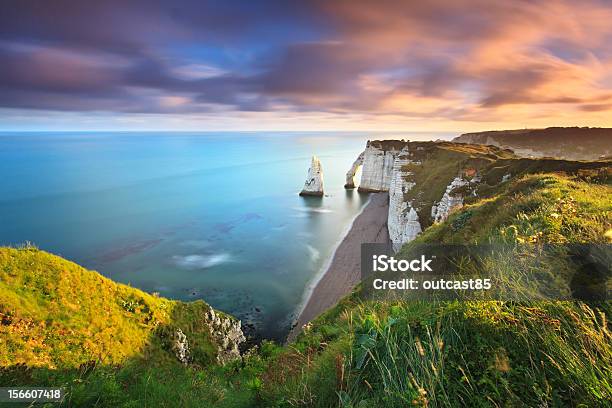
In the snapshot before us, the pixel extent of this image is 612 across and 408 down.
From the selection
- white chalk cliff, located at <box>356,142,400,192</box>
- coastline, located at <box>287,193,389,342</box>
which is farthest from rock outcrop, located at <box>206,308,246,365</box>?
white chalk cliff, located at <box>356,142,400,192</box>

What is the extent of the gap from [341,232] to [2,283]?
54442mm

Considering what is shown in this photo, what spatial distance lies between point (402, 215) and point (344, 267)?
525 inches

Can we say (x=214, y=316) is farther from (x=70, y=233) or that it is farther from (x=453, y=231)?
(x=70, y=233)

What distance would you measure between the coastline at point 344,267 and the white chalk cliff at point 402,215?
18.7 feet

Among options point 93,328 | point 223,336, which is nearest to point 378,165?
point 223,336

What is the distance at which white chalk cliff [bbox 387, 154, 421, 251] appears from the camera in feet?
145

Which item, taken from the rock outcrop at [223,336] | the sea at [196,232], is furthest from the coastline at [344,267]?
the rock outcrop at [223,336]

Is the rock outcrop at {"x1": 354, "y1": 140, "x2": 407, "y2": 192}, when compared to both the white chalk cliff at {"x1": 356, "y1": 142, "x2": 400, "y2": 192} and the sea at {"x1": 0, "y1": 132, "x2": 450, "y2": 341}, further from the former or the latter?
the sea at {"x1": 0, "y1": 132, "x2": 450, "y2": 341}

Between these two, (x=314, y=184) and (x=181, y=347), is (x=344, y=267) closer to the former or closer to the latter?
(x=181, y=347)

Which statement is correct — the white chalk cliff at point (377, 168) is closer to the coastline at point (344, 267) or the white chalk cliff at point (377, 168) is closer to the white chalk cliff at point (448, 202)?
the coastline at point (344, 267)

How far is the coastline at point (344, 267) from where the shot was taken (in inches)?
1323

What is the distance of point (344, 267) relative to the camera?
146ft

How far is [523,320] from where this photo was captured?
13.8ft

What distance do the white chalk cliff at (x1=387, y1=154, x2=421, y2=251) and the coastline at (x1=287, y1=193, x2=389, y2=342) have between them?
5.69 m
